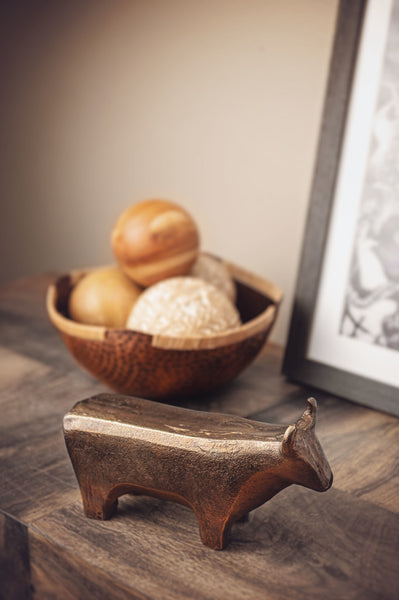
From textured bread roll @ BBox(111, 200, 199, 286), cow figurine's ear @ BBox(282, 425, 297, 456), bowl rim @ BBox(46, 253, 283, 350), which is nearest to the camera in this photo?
cow figurine's ear @ BBox(282, 425, 297, 456)

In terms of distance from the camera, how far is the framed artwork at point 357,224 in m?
0.66

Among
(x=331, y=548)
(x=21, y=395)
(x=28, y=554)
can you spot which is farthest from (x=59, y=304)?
(x=331, y=548)

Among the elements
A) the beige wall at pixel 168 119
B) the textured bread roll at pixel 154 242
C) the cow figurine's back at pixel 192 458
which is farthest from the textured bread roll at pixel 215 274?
the cow figurine's back at pixel 192 458

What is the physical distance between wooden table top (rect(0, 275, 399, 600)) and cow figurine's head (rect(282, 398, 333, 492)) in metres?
0.07

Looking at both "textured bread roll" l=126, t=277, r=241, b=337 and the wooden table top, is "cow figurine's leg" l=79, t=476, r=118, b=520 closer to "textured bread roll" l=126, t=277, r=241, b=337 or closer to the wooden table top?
the wooden table top

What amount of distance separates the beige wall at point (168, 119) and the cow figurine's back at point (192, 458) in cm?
48

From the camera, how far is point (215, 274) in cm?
76

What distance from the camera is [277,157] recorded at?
0.88 metres

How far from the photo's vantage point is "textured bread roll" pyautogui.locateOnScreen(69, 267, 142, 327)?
70 centimetres

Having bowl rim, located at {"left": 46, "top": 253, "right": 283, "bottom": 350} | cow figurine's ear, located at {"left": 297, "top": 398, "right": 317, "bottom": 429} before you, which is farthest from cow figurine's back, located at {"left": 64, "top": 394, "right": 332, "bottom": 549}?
bowl rim, located at {"left": 46, "top": 253, "right": 283, "bottom": 350}

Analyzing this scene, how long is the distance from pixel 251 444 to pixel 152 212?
373 millimetres

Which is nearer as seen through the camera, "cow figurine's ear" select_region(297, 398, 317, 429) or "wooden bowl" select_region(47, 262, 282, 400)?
"cow figurine's ear" select_region(297, 398, 317, 429)

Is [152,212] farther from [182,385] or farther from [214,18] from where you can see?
[214,18]

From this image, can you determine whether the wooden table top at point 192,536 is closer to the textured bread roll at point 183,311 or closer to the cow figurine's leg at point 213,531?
the cow figurine's leg at point 213,531
